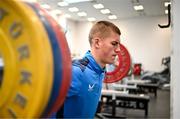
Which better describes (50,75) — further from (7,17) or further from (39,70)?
(7,17)

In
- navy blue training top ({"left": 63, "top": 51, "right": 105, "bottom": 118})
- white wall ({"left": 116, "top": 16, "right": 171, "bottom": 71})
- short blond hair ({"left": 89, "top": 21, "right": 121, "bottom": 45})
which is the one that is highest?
white wall ({"left": 116, "top": 16, "right": 171, "bottom": 71})

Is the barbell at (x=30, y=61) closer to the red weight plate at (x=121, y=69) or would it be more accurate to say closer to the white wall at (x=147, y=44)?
the red weight plate at (x=121, y=69)

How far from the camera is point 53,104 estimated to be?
0.68m

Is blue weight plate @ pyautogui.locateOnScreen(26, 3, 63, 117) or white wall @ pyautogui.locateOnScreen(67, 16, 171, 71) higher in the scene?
white wall @ pyautogui.locateOnScreen(67, 16, 171, 71)

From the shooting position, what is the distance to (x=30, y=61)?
634 mm

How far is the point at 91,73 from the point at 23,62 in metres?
0.90

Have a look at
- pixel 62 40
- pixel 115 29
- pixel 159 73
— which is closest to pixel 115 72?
pixel 115 29

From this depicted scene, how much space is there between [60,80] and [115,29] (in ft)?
3.06

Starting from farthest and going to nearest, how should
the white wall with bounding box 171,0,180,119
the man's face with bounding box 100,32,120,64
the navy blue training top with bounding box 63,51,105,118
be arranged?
the white wall with bounding box 171,0,180,119 → the man's face with bounding box 100,32,120,64 → the navy blue training top with bounding box 63,51,105,118

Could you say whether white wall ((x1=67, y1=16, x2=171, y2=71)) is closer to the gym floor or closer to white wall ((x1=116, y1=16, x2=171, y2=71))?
white wall ((x1=116, y1=16, x2=171, y2=71))

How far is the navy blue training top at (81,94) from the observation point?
4.60ft

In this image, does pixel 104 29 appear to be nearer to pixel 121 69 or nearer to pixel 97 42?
pixel 97 42

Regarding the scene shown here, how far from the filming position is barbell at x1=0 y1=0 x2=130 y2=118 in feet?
2.01

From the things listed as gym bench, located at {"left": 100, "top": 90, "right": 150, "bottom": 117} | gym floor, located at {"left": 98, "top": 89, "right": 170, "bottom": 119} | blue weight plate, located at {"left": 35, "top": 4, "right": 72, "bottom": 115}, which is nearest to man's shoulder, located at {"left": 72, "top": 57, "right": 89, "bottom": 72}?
blue weight plate, located at {"left": 35, "top": 4, "right": 72, "bottom": 115}
